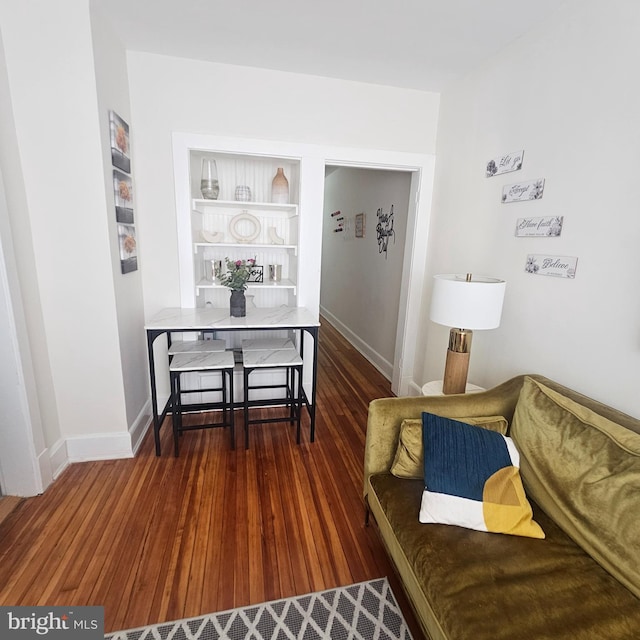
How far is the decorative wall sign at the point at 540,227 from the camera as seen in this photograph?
5.59ft

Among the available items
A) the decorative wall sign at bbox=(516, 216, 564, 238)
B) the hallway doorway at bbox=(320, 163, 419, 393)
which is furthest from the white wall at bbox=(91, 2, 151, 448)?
the decorative wall sign at bbox=(516, 216, 564, 238)

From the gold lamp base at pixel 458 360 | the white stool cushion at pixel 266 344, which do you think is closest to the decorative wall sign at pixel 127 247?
the white stool cushion at pixel 266 344

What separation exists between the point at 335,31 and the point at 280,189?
1016mm

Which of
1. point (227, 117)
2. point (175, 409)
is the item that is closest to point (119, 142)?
point (227, 117)

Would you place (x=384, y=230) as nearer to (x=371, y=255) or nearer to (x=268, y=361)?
(x=371, y=255)

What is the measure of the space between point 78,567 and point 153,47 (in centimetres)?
288

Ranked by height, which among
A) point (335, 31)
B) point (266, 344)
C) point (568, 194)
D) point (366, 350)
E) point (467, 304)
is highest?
point (335, 31)

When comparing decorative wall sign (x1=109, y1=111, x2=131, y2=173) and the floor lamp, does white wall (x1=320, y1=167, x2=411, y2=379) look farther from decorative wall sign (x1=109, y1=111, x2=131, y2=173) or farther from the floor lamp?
decorative wall sign (x1=109, y1=111, x2=131, y2=173)

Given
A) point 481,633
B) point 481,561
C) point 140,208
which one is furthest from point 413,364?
point 140,208

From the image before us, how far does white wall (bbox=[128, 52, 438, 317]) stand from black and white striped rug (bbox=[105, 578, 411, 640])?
6.31 ft

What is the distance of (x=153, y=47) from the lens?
7.09ft

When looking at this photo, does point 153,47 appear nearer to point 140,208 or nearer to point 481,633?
point 140,208

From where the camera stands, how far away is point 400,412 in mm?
1541
